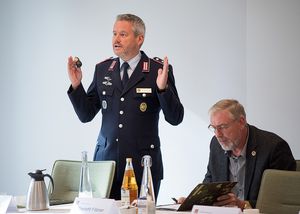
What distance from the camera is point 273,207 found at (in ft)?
8.74

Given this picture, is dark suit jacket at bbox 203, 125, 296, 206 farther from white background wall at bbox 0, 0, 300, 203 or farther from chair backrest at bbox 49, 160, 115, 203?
white background wall at bbox 0, 0, 300, 203

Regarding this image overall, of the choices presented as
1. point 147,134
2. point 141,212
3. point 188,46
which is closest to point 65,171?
point 147,134

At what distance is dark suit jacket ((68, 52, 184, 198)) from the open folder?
85 cm

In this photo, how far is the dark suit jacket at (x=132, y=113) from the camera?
3289 millimetres

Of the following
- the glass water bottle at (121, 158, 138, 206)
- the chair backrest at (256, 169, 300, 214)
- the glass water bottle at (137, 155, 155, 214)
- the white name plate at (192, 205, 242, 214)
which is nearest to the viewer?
the white name plate at (192, 205, 242, 214)

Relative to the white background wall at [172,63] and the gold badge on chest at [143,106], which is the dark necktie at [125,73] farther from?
the white background wall at [172,63]

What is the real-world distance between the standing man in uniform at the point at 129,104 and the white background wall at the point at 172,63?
3.75 ft

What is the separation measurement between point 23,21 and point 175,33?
1543 mm

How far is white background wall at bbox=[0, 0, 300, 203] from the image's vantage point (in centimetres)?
425

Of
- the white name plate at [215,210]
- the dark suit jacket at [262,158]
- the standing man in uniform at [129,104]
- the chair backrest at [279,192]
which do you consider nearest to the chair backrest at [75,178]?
the standing man in uniform at [129,104]

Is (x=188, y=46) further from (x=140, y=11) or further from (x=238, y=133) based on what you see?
(x=238, y=133)

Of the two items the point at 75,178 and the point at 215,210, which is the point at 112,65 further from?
the point at 215,210

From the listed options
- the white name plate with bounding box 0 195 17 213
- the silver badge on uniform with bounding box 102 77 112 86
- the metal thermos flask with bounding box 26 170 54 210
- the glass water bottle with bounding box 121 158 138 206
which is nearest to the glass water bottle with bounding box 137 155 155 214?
the glass water bottle with bounding box 121 158 138 206

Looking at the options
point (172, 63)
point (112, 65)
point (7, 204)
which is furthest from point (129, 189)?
point (172, 63)
